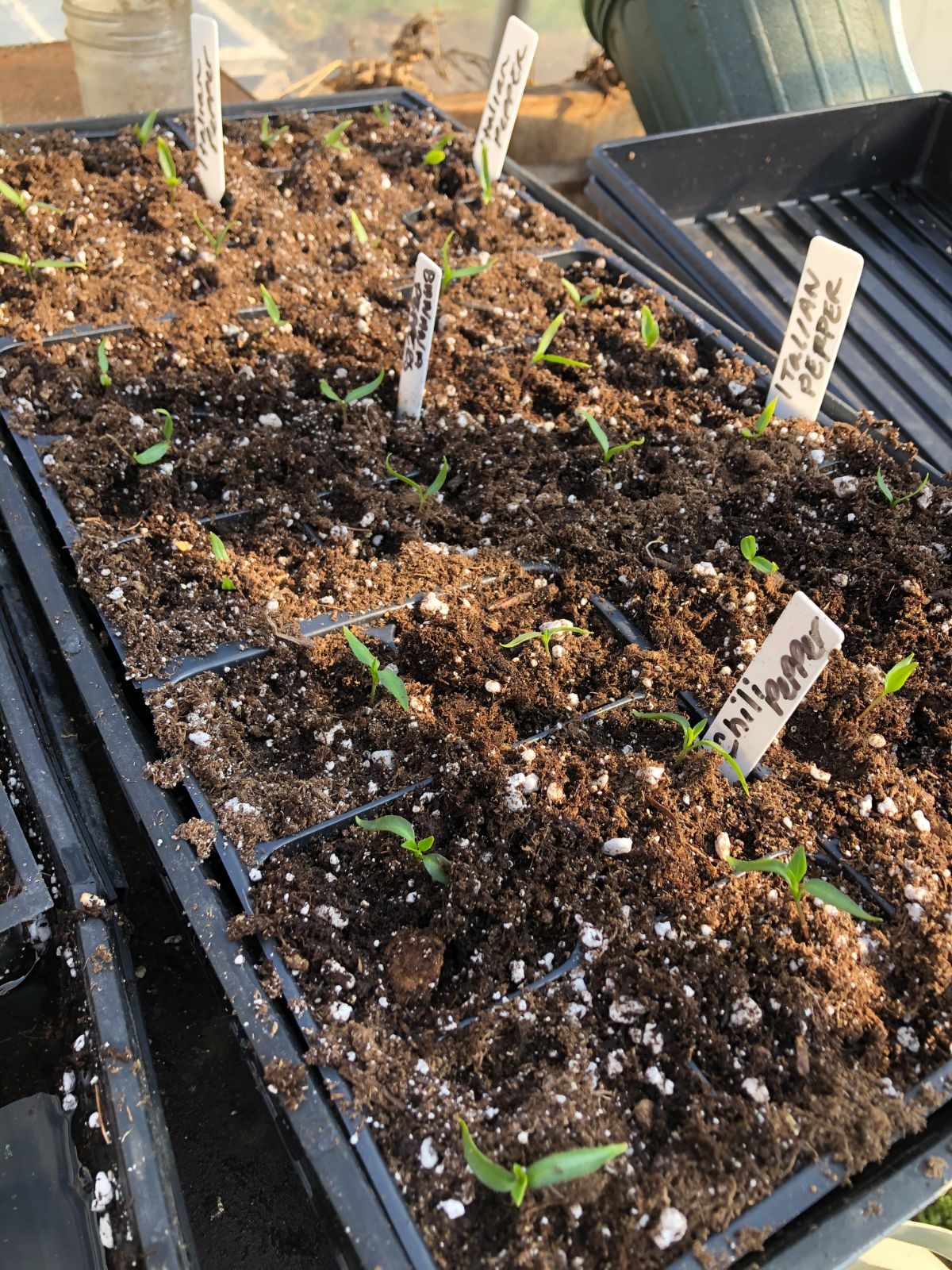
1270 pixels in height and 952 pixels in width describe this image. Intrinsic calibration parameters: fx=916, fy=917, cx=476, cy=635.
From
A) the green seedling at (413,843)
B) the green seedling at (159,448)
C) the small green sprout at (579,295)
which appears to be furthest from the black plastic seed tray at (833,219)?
the green seedling at (413,843)

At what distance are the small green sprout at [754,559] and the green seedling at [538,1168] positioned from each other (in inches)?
34.8

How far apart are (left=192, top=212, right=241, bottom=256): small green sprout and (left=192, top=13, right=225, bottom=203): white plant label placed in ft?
0.32

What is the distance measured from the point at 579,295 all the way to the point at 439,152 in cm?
72

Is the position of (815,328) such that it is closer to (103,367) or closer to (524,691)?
(524,691)

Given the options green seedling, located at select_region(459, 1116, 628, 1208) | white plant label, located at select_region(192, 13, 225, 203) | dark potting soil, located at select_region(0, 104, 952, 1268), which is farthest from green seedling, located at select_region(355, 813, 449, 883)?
white plant label, located at select_region(192, 13, 225, 203)

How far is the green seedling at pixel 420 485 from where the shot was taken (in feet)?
4.95

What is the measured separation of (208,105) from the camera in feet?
6.44

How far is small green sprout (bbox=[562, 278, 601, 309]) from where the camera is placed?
198cm

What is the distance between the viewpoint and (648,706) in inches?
50.4

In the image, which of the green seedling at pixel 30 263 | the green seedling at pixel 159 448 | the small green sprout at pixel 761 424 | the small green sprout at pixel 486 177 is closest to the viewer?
the green seedling at pixel 159 448

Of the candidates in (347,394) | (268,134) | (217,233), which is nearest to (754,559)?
(347,394)

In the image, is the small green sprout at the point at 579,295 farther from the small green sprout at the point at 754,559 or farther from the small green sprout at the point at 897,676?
the small green sprout at the point at 897,676

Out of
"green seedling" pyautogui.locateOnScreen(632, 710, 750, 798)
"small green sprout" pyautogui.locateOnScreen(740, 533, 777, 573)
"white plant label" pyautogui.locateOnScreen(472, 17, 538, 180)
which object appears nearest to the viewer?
"green seedling" pyautogui.locateOnScreen(632, 710, 750, 798)

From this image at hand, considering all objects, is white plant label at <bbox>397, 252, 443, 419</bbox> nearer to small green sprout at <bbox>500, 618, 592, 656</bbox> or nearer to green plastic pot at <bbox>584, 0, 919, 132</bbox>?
small green sprout at <bbox>500, 618, 592, 656</bbox>
